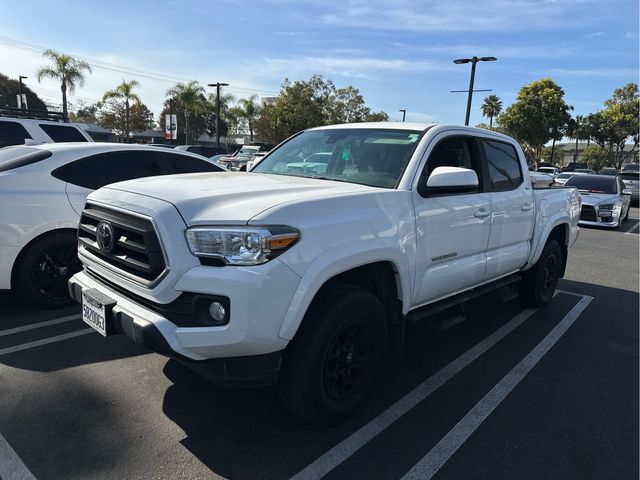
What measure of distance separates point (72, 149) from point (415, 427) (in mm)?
4414

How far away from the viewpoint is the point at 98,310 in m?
2.91

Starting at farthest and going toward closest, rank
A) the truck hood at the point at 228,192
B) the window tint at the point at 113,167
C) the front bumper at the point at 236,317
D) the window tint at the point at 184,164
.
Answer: the window tint at the point at 184,164
the window tint at the point at 113,167
the truck hood at the point at 228,192
the front bumper at the point at 236,317

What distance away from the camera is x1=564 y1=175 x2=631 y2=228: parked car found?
13.1m

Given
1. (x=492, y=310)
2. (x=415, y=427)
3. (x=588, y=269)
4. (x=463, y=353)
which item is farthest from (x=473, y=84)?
(x=415, y=427)

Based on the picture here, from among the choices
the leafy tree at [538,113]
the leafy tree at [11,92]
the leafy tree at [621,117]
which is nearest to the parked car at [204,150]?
the leafy tree at [538,113]

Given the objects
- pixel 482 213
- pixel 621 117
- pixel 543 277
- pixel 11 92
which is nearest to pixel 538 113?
pixel 621 117

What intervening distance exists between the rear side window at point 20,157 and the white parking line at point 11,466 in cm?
298

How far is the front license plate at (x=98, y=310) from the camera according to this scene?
111 inches

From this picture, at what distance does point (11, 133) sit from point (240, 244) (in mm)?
7279

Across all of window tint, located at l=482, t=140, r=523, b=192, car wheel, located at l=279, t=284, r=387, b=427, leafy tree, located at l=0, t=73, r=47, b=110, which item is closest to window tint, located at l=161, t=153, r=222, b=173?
window tint, located at l=482, t=140, r=523, b=192

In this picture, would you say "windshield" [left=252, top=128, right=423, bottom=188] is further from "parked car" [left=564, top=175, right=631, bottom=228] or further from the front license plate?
"parked car" [left=564, top=175, right=631, bottom=228]

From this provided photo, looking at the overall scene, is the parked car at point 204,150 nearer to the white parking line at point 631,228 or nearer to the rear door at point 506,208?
the white parking line at point 631,228

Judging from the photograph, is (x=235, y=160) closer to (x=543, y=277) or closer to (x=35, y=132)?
(x=35, y=132)

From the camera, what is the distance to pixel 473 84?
2139 centimetres
